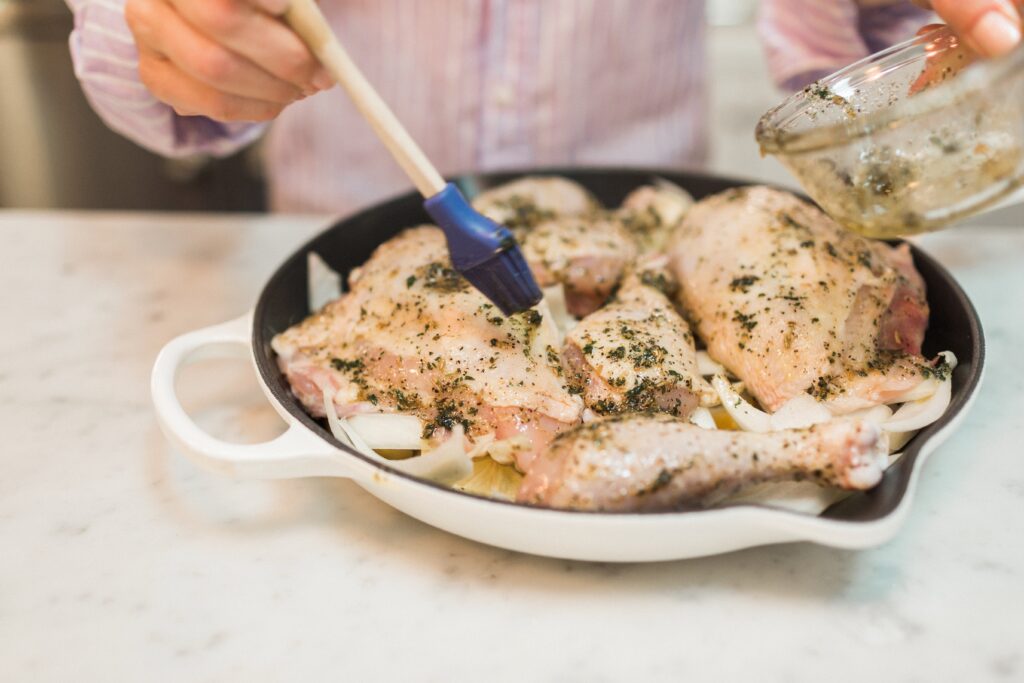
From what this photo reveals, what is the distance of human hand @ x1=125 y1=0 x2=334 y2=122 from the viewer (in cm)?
113

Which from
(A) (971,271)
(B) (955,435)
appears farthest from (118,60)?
(A) (971,271)

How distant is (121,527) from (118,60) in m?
0.87

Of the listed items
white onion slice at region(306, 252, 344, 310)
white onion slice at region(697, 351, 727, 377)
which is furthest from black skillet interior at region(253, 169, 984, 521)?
white onion slice at region(697, 351, 727, 377)

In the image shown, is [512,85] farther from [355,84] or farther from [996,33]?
[996,33]

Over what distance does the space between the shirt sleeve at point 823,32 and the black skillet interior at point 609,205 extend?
0.34 m

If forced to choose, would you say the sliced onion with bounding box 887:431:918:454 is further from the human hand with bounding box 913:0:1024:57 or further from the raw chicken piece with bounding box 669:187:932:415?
the human hand with bounding box 913:0:1024:57

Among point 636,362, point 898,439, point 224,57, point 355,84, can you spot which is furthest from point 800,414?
point 224,57

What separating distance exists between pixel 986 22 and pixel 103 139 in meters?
3.90

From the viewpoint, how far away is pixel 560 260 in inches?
61.1

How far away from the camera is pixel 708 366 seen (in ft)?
4.69

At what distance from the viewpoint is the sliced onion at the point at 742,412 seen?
128 cm

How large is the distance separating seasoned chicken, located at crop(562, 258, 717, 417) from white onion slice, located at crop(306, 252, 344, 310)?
0.49m

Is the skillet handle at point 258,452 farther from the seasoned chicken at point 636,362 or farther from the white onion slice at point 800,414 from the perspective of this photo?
the white onion slice at point 800,414

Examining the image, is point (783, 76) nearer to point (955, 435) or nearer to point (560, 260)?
point (560, 260)
